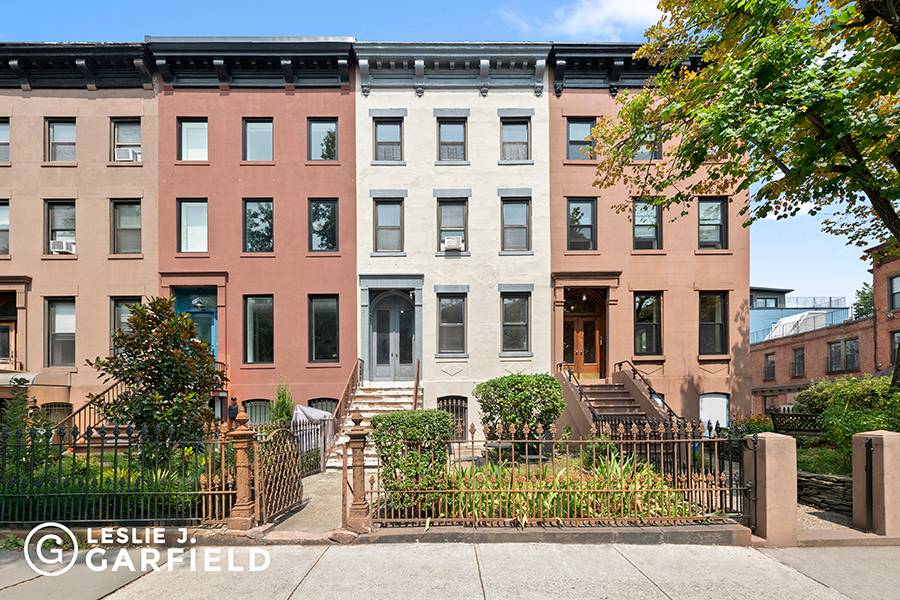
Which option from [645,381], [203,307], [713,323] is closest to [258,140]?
[203,307]

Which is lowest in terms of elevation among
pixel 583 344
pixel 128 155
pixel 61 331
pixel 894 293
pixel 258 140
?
pixel 583 344

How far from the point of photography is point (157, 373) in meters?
8.87

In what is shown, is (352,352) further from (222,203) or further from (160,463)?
(160,463)

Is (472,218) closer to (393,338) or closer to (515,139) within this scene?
(515,139)

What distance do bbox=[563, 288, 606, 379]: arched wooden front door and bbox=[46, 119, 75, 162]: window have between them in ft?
55.2

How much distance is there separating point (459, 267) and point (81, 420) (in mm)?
12137

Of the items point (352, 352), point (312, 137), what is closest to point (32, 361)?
point (352, 352)

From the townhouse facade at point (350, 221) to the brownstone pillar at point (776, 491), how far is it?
9603mm

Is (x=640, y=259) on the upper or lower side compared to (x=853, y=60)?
lower

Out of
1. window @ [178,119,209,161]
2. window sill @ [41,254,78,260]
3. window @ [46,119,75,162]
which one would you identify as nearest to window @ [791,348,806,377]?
window @ [178,119,209,161]

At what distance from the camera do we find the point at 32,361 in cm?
1625

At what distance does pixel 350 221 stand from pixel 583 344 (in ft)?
28.8

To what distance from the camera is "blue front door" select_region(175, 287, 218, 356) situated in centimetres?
1697

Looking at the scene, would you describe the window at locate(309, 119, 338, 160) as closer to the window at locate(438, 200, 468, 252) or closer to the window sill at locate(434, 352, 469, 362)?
the window at locate(438, 200, 468, 252)
